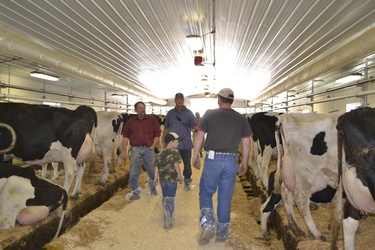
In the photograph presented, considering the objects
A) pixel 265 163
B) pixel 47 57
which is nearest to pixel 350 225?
pixel 265 163

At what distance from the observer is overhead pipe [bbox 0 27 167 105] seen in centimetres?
477

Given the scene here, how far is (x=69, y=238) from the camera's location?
3.99 meters

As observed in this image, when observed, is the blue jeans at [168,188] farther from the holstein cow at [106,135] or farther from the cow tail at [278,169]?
the holstein cow at [106,135]

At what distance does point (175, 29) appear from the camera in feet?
19.2

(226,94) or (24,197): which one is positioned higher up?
(226,94)

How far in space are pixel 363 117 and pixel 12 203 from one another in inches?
161

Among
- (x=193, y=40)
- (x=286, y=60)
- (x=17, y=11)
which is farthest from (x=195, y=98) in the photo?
(x=17, y=11)

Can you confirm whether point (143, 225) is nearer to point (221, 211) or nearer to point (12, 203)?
point (221, 211)

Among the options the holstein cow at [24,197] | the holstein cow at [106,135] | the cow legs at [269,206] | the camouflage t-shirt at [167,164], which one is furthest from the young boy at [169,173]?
the holstein cow at [106,135]

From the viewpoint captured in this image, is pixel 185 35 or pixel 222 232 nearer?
pixel 222 232

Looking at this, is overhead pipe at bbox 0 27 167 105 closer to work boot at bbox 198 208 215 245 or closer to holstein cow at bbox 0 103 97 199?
holstein cow at bbox 0 103 97 199

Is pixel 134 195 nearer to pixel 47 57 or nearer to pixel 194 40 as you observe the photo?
pixel 47 57

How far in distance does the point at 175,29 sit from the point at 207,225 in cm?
373

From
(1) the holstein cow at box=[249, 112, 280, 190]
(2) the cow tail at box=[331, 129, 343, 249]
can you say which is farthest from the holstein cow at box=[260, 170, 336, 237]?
(1) the holstein cow at box=[249, 112, 280, 190]
